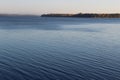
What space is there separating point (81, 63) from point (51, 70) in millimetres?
4250

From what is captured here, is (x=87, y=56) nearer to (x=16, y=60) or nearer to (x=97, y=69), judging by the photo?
(x=97, y=69)

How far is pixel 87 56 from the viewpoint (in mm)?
28875

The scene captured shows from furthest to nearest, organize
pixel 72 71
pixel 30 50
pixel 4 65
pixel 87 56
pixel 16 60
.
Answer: pixel 30 50
pixel 87 56
pixel 16 60
pixel 4 65
pixel 72 71

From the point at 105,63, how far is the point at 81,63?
2.50m

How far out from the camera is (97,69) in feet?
75.1

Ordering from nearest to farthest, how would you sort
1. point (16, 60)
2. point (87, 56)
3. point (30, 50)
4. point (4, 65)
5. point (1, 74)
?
point (1, 74), point (4, 65), point (16, 60), point (87, 56), point (30, 50)

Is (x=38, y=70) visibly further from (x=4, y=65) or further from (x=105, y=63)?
(x=105, y=63)

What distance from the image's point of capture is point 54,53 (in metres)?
30.5

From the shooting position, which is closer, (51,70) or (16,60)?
(51,70)

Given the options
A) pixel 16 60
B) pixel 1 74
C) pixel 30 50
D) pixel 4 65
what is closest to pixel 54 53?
pixel 30 50

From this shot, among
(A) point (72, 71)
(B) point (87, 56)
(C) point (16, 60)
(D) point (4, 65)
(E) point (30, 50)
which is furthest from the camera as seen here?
(E) point (30, 50)

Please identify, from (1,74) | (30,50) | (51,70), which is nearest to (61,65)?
(51,70)

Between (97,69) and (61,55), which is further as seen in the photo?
(61,55)

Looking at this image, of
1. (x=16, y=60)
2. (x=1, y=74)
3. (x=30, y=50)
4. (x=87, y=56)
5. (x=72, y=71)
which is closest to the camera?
(x=1, y=74)
